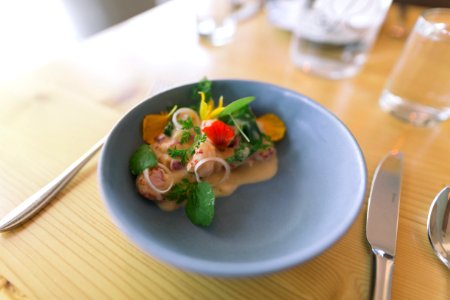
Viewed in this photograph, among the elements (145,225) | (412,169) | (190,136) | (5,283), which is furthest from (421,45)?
(5,283)

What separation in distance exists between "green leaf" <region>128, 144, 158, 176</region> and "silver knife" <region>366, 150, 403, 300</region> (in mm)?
363

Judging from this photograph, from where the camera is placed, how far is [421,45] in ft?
2.36

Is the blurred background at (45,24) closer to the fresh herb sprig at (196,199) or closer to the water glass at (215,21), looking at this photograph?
the water glass at (215,21)

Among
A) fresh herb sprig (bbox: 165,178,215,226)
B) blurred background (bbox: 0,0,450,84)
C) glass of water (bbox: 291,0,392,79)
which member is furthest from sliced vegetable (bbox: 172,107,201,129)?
blurred background (bbox: 0,0,450,84)

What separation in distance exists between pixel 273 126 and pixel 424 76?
1.31 feet

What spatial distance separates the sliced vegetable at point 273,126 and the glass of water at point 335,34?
1.09ft

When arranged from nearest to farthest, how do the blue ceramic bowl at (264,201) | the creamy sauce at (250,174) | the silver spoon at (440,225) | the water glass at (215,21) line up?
the blue ceramic bowl at (264,201) → the silver spoon at (440,225) → the creamy sauce at (250,174) → the water glass at (215,21)

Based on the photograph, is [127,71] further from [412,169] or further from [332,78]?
[412,169]

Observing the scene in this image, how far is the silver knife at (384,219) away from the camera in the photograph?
0.44 m

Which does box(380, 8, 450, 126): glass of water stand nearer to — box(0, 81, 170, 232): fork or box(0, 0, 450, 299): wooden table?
box(0, 0, 450, 299): wooden table

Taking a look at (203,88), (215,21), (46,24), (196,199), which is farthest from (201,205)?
(46,24)

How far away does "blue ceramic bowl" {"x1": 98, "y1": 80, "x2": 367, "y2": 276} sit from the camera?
0.38 metres

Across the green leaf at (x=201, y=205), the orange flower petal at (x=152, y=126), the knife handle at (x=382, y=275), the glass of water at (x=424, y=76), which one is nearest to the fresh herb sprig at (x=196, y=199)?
the green leaf at (x=201, y=205)

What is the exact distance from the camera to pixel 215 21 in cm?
102
